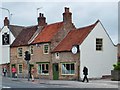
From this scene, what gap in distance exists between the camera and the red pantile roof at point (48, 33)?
4456cm

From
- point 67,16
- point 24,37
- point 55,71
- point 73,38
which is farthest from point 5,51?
point 73,38

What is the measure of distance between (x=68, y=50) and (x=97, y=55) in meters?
3.64

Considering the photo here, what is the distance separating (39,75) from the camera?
4447cm

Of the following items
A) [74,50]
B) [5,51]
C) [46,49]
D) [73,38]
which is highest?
[73,38]

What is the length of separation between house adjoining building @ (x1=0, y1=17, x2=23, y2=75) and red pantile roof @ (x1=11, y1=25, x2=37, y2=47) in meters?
1.67

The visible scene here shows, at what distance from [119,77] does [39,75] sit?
13237mm

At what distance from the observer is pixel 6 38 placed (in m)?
55.7

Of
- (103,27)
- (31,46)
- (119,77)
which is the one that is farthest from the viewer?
(31,46)

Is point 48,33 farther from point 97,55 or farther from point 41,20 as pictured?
point 97,55

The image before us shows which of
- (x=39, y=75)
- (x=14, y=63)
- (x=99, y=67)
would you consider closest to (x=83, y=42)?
(x=99, y=67)

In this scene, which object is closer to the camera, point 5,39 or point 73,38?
point 73,38

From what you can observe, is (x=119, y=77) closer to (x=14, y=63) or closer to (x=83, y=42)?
(x=83, y=42)

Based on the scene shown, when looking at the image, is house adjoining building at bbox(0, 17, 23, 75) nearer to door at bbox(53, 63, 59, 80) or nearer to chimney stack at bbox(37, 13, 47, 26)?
chimney stack at bbox(37, 13, 47, 26)

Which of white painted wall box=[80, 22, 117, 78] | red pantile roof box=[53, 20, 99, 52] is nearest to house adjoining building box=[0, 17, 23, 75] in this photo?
red pantile roof box=[53, 20, 99, 52]
